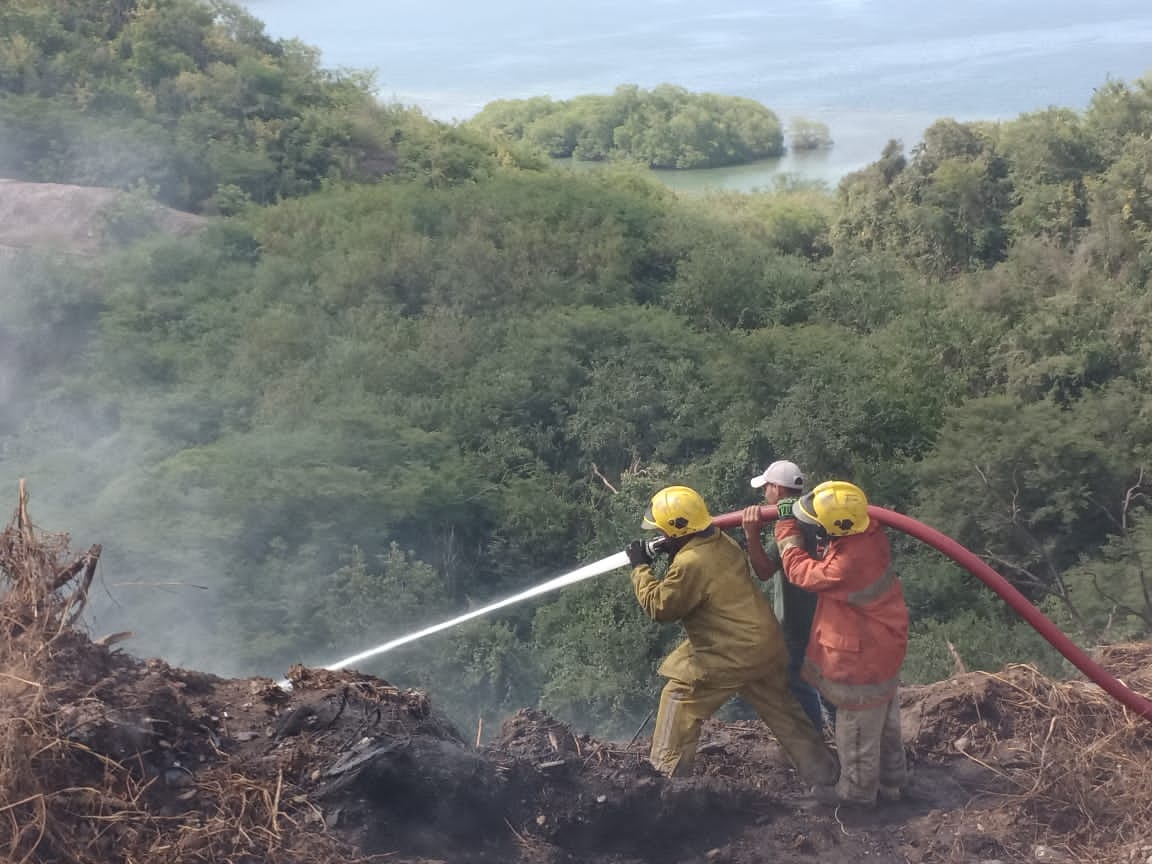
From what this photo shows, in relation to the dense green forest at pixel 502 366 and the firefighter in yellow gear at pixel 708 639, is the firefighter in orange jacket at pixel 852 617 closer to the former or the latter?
the firefighter in yellow gear at pixel 708 639

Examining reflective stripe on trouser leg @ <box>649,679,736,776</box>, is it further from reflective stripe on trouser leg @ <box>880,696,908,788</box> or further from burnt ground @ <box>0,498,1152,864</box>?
reflective stripe on trouser leg @ <box>880,696,908,788</box>

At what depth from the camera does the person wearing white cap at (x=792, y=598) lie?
594 centimetres

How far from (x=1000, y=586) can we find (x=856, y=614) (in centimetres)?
67

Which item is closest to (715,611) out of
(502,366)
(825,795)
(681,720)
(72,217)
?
(681,720)

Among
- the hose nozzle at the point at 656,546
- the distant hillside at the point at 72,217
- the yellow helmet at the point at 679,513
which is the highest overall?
the distant hillside at the point at 72,217

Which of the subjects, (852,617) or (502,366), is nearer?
(852,617)

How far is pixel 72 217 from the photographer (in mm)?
22188

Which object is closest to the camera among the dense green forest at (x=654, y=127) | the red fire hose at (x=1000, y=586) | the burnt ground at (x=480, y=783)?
the burnt ground at (x=480, y=783)

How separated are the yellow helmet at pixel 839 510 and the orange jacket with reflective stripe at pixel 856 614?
0.07 metres

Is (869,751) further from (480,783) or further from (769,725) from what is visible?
(480,783)

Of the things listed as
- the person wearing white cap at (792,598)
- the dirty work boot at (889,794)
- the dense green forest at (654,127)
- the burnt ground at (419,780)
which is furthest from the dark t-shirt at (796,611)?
the dense green forest at (654,127)

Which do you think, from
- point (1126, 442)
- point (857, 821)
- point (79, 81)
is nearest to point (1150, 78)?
point (1126, 442)

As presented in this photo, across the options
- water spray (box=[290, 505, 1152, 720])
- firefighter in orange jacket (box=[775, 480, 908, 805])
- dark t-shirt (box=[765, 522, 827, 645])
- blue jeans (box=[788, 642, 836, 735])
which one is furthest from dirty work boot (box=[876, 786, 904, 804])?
water spray (box=[290, 505, 1152, 720])

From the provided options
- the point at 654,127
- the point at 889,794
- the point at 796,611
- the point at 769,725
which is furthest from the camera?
the point at 654,127
